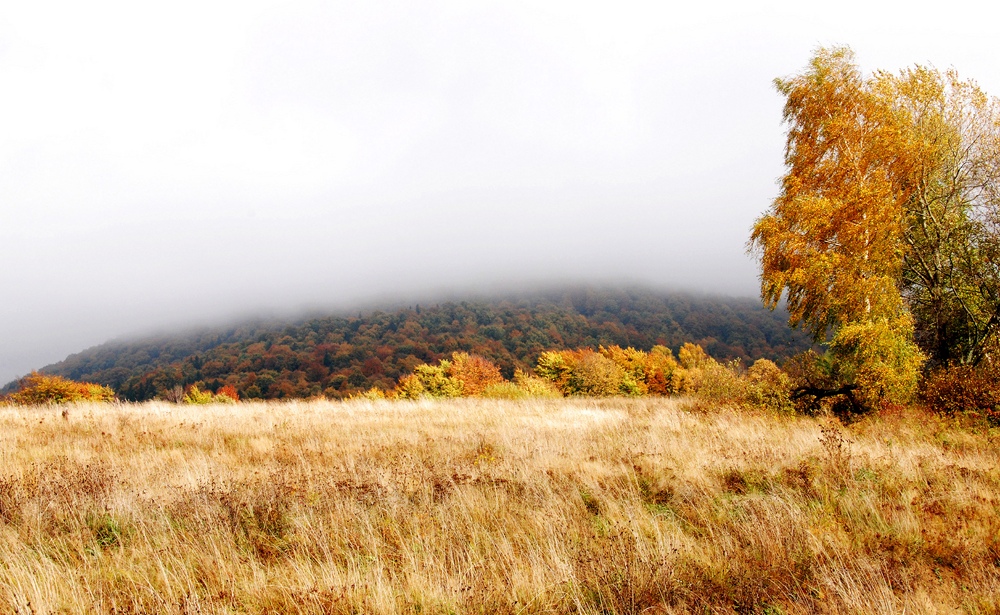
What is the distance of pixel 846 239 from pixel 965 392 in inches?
180

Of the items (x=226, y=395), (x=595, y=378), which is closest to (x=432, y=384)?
(x=595, y=378)

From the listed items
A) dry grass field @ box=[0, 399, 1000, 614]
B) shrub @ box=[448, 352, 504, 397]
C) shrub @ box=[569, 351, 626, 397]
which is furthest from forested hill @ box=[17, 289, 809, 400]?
dry grass field @ box=[0, 399, 1000, 614]

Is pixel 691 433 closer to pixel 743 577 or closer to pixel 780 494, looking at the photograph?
pixel 780 494

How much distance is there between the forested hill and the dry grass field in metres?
72.0

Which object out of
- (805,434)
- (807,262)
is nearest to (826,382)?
(807,262)

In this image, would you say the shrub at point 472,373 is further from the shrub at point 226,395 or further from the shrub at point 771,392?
the shrub at point 771,392

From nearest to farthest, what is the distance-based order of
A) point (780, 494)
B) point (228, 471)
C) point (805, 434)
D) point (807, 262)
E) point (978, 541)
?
point (978, 541) → point (780, 494) → point (228, 471) → point (805, 434) → point (807, 262)

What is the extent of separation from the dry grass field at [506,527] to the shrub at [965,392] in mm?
1441

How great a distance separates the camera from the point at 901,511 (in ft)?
14.5

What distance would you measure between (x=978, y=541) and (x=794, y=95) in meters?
14.6

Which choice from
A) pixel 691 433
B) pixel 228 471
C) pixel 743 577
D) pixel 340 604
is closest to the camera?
pixel 340 604

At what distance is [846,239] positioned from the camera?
11.4 metres

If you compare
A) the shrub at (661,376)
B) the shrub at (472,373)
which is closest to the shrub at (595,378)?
the shrub at (472,373)

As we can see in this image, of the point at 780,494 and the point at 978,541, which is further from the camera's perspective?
the point at 780,494
